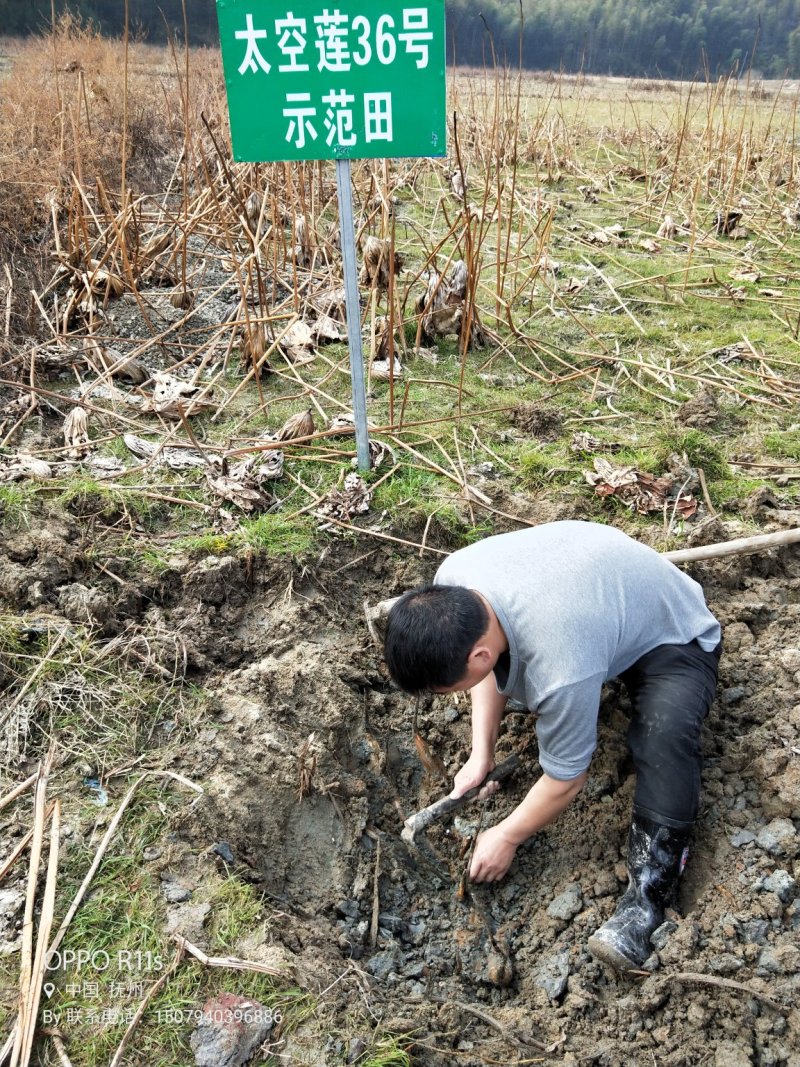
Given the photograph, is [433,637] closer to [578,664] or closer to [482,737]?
[578,664]

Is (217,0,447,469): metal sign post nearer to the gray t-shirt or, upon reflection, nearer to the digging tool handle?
the gray t-shirt

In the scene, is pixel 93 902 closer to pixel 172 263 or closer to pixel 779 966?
pixel 779 966

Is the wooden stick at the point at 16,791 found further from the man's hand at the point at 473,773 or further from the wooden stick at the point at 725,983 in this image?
the wooden stick at the point at 725,983

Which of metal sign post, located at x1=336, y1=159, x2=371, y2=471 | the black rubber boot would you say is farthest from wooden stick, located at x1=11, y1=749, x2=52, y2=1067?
metal sign post, located at x1=336, y1=159, x2=371, y2=471

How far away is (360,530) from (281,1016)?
156cm

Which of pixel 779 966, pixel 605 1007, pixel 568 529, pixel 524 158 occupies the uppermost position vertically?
pixel 524 158

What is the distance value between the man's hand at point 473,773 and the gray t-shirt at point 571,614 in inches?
10.0

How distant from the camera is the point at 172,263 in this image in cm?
454

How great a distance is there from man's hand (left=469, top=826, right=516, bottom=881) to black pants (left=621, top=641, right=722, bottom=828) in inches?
14.2

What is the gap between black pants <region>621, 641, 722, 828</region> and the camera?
1949mm

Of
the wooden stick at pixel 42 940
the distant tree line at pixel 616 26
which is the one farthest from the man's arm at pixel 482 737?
the distant tree line at pixel 616 26

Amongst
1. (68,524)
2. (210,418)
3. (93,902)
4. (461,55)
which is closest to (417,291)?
(210,418)

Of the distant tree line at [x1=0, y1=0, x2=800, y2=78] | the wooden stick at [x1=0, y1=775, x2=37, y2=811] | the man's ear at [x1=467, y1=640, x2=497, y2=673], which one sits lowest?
the wooden stick at [x1=0, y1=775, x2=37, y2=811]

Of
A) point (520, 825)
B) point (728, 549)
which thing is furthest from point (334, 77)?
point (520, 825)
